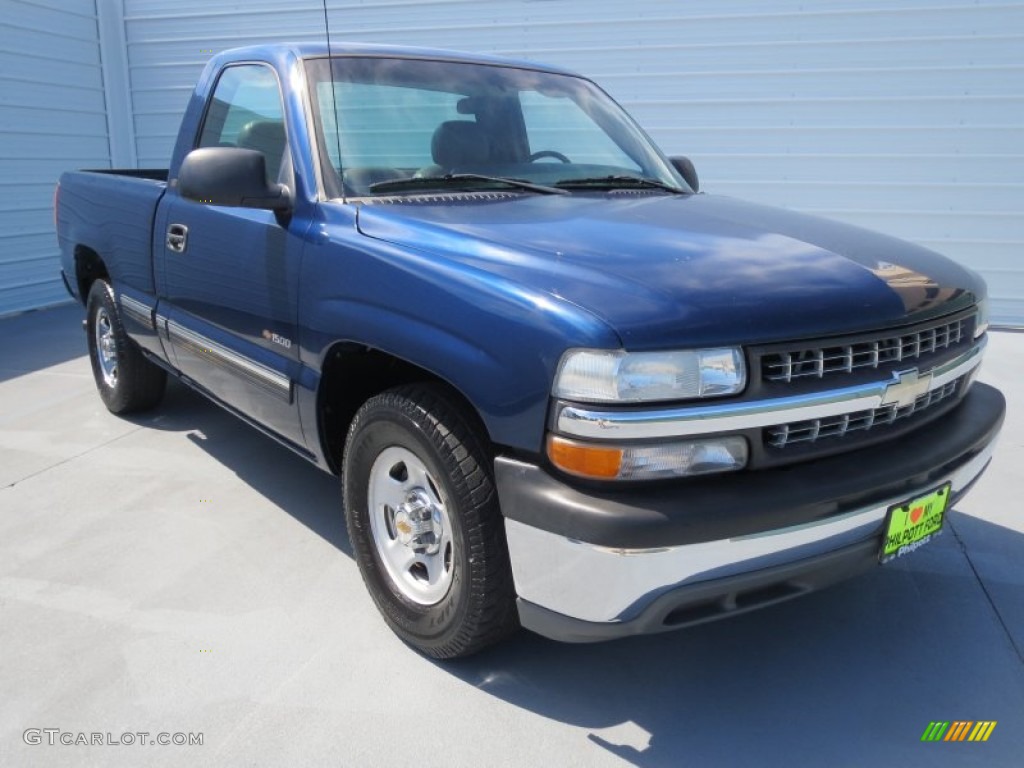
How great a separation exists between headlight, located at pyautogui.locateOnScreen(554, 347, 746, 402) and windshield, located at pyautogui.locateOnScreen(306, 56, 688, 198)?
1.19 metres

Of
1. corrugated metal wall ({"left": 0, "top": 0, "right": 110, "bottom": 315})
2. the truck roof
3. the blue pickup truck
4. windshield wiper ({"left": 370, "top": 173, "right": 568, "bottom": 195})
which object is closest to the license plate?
the blue pickup truck

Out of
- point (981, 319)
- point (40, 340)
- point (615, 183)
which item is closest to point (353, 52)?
point (615, 183)

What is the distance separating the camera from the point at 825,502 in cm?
200

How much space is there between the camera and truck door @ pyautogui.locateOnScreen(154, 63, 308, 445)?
2.93 meters

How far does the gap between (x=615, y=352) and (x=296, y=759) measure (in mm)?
1315

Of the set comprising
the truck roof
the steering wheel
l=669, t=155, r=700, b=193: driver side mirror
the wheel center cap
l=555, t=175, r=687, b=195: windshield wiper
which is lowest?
the wheel center cap

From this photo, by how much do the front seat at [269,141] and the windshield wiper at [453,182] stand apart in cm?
44

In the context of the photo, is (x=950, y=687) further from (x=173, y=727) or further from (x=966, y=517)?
(x=173, y=727)

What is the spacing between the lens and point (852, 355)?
2125 millimetres

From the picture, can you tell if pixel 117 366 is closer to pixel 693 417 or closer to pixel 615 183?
pixel 615 183

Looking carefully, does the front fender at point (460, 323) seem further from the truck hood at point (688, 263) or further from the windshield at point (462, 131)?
the windshield at point (462, 131)

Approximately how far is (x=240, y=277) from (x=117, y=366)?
74.8 inches

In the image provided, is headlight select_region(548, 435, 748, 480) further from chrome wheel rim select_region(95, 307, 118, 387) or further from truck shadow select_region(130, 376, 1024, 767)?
chrome wheel rim select_region(95, 307, 118, 387)

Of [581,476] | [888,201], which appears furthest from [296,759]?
[888,201]
